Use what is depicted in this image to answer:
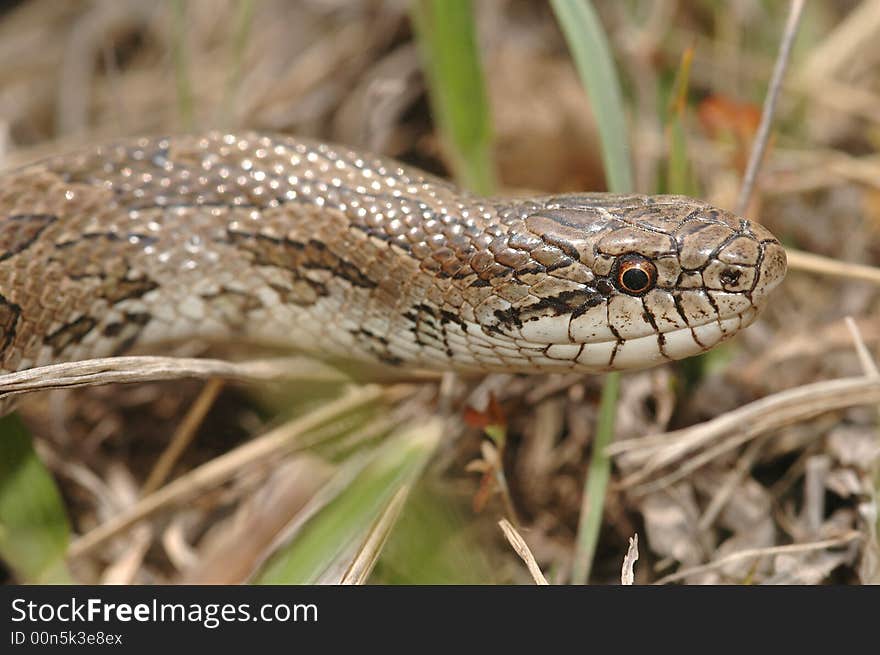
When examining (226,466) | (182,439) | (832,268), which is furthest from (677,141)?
(182,439)

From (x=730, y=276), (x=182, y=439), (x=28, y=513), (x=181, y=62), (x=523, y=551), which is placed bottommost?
(x=523, y=551)

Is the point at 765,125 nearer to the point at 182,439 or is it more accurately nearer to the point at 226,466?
the point at 226,466

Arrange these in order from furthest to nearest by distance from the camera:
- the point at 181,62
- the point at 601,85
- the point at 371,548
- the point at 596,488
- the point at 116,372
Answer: the point at 181,62 < the point at 601,85 < the point at 596,488 < the point at 116,372 < the point at 371,548

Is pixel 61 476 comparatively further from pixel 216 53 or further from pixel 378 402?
pixel 216 53

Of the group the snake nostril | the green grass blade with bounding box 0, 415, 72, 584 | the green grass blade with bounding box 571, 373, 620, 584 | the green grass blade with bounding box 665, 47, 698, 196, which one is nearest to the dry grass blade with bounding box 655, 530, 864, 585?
the green grass blade with bounding box 571, 373, 620, 584

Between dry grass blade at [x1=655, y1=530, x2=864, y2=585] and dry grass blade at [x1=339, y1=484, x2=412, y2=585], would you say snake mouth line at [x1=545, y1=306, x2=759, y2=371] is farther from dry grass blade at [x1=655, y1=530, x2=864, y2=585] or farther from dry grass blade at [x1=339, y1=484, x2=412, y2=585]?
dry grass blade at [x1=339, y1=484, x2=412, y2=585]

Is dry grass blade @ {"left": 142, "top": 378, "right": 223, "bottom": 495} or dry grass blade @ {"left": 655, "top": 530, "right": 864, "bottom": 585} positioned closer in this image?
dry grass blade @ {"left": 655, "top": 530, "right": 864, "bottom": 585}

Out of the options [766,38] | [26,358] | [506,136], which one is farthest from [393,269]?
[766,38]
